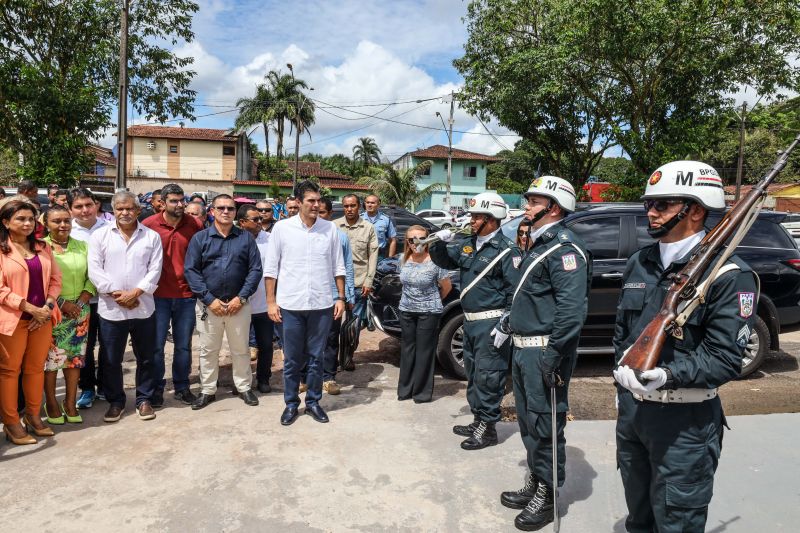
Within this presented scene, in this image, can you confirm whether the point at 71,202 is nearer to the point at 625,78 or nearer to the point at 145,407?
the point at 145,407

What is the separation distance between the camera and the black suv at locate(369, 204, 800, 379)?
5750 millimetres

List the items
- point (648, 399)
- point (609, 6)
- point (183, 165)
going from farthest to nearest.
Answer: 1. point (183, 165)
2. point (609, 6)
3. point (648, 399)

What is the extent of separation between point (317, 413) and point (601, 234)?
3481 millimetres

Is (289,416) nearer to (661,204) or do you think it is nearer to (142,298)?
(142,298)

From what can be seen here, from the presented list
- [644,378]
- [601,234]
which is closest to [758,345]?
[601,234]

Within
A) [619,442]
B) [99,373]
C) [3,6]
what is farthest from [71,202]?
[3,6]

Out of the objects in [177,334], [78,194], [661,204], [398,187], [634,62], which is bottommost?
[177,334]

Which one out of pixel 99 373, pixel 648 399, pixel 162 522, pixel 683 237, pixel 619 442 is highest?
pixel 683 237

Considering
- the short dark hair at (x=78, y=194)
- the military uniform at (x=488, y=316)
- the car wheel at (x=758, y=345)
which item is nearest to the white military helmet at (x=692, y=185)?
the military uniform at (x=488, y=316)

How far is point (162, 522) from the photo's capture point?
10.1 ft

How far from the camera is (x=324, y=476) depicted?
363 cm

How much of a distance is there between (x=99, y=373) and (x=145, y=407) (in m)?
0.72

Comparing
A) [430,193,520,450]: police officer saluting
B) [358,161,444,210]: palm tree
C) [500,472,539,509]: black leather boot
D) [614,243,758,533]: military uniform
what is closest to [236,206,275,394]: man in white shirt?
[430,193,520,450]: police officer saluting

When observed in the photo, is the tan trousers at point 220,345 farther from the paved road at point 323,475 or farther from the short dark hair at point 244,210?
the short dark hair at point 244,210
